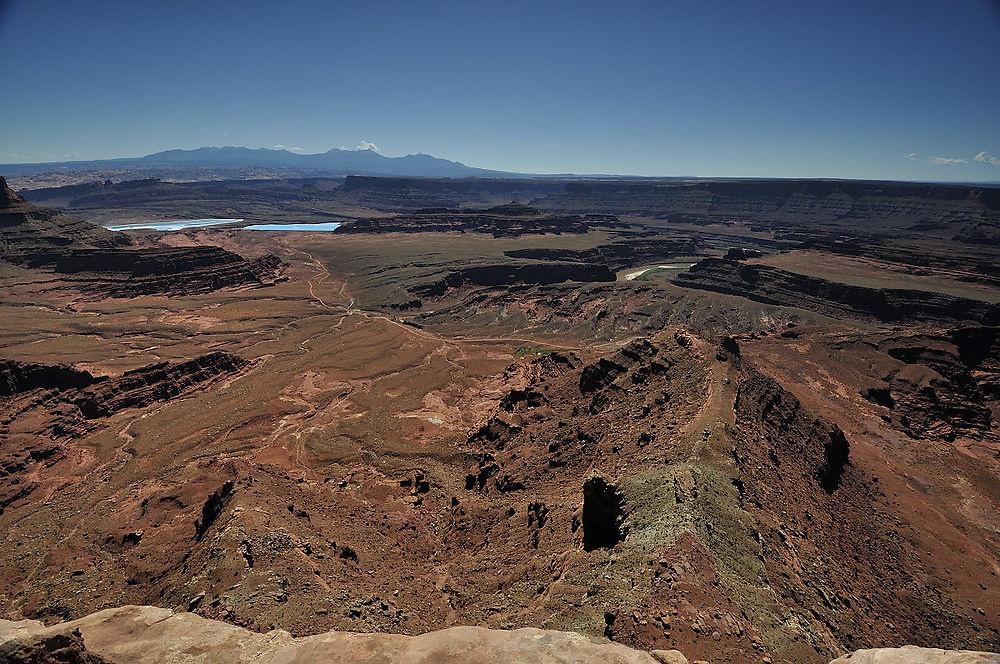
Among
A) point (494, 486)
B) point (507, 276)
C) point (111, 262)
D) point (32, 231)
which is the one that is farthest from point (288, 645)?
point (32, 231)

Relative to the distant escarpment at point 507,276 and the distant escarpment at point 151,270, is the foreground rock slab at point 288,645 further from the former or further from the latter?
the distant escarpment at point 151,270

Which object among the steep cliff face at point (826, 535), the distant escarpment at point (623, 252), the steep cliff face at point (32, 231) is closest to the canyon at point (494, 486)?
the steep cliff face at point (826, 535)

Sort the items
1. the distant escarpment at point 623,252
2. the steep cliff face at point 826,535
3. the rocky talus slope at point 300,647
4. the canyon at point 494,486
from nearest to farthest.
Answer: the rocky talus slope at point 300,647
the canyon at point 494,486
the steep cliff face at point 826,535
the distant escarpment at point 623,252

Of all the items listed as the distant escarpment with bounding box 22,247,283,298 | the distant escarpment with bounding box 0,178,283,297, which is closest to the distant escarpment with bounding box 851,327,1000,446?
the distant escarpment with bounding box 22,247,283,298

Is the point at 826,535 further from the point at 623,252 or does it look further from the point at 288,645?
the point at 623,252

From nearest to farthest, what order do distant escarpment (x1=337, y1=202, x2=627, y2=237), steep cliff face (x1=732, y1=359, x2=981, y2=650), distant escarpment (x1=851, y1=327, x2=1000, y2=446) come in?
steep cliff face (x1=732, y1=359, x2=981, y2=650)
distant escarpment (x1=851, y1=327, x2=1000, y2=446)
distant escarpment (x1=337, y1=202, x2=627, y2=237)

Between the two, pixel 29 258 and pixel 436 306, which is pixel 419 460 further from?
pixel 29 258

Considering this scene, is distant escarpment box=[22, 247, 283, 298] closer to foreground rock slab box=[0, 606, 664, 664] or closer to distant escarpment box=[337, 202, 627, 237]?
distant escarpment box=[337, 202, 627, 237]
